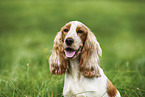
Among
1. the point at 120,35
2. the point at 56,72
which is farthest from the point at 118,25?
the point at 56,72

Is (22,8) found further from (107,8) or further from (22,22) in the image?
(107,8)

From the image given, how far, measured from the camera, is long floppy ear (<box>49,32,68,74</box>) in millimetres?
3462

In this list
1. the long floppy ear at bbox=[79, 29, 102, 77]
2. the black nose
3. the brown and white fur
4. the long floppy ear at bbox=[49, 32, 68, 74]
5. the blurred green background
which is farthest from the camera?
the blurred green background

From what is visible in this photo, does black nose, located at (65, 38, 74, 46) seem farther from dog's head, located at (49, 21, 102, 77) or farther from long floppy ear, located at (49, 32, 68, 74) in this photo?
long floppy ear, located at (49, 32, 68, 74)

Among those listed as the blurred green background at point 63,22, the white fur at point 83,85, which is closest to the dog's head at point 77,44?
the white fur at point 83,85

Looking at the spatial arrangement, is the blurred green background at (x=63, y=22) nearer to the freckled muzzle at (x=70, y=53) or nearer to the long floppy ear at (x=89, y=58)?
the long floppy ear at (x=89, y=58)

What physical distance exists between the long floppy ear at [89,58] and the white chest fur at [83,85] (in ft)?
0.33

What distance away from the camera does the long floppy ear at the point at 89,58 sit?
10.7 feet

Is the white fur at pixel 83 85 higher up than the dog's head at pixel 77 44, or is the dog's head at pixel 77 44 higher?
the dog's head at pixel 77 44

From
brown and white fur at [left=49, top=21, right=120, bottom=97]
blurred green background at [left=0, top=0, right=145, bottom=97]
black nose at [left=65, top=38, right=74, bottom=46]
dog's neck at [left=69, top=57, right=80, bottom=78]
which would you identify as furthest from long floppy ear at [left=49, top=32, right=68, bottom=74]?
blurred green background at [left=0, top=0, right=145, bottom=97]

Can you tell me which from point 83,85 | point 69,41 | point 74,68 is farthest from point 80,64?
point 69,41

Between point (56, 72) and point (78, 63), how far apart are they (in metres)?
0.46

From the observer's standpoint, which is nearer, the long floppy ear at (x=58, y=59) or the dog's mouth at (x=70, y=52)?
the dog's mouth at (x=70, y=52)

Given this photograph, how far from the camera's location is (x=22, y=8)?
54.0ft
